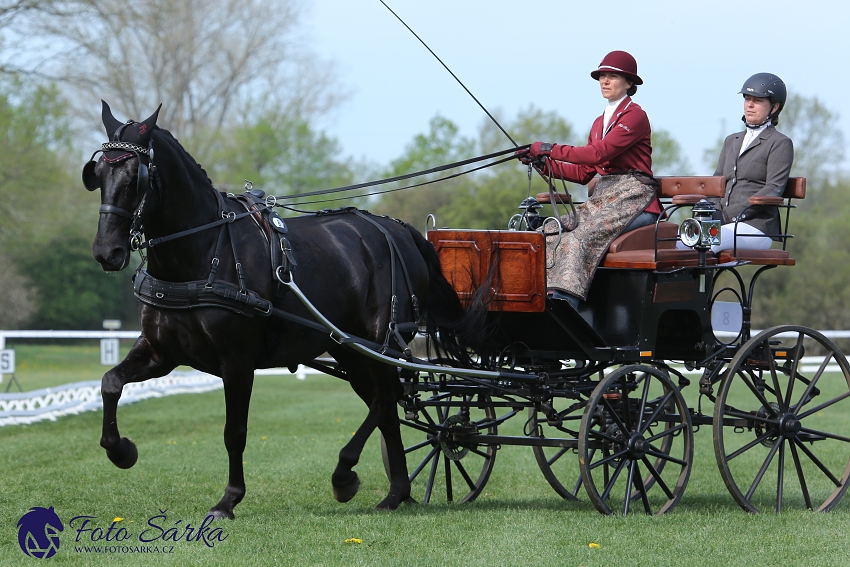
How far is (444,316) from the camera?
6895 mm

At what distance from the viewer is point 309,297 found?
6.12m

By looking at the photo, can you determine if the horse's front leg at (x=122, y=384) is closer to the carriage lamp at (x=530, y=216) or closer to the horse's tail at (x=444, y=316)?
the horse's tail at (x=444, y=316)

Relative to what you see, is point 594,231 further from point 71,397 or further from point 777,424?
point 71,397

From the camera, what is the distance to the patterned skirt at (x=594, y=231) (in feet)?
21.2

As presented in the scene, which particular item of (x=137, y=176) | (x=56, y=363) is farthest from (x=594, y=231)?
(x=56, y=363)

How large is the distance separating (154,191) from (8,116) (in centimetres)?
2518

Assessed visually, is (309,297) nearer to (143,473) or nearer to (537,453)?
(537,453)

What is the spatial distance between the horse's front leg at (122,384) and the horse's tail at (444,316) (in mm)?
1782

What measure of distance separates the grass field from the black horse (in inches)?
22.5

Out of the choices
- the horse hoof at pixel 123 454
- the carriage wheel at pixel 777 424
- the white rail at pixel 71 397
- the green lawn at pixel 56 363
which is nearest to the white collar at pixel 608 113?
the carriage wheel at pixel 777 424

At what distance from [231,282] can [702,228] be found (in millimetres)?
2812

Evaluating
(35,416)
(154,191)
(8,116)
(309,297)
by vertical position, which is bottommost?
(35,416)

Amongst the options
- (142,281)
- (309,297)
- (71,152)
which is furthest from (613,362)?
(71,152)

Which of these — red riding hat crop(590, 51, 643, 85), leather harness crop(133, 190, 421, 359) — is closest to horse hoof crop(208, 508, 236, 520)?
leather harness crop(133, 190, 421, 359)
